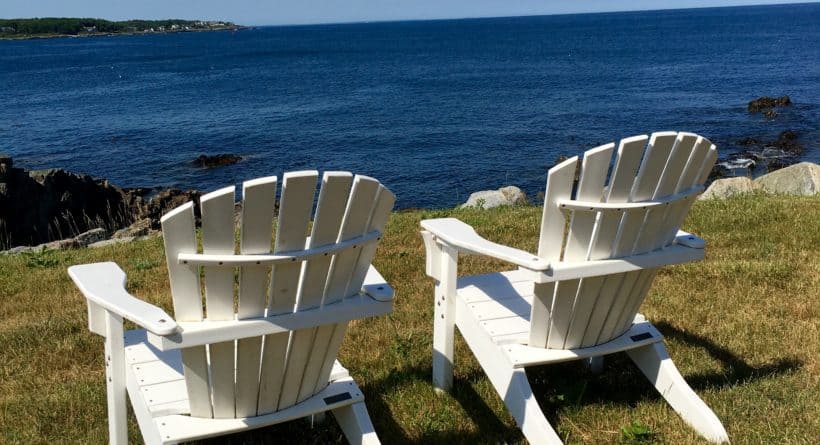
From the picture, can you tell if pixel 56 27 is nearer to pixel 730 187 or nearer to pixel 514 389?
pixel 730 187

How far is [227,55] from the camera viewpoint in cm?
9262

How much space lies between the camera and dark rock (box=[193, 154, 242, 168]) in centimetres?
2612

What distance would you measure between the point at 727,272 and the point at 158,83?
5608 centimetres

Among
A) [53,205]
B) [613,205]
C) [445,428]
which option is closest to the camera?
[613,205]

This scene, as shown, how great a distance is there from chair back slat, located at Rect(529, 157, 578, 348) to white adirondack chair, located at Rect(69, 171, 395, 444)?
0.69 meters

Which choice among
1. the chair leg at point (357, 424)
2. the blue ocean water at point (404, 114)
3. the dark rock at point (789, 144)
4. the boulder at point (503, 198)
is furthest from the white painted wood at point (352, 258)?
the dark rock at point (789, 144)

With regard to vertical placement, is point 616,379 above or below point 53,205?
above

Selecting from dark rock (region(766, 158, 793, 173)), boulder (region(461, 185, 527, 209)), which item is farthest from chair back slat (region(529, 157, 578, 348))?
dark rock (region(766, 158, 793, 173))

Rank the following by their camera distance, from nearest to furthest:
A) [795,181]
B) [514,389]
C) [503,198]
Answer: [514,389] < [795,181] < [503,198]

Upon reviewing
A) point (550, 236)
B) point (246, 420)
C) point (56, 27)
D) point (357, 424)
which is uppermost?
point (550, 236)

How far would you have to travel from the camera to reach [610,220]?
3039 millimetres

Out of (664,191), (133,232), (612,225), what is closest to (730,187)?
(664,191)

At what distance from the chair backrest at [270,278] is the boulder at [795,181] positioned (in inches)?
378

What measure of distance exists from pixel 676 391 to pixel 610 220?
3.32 feet
